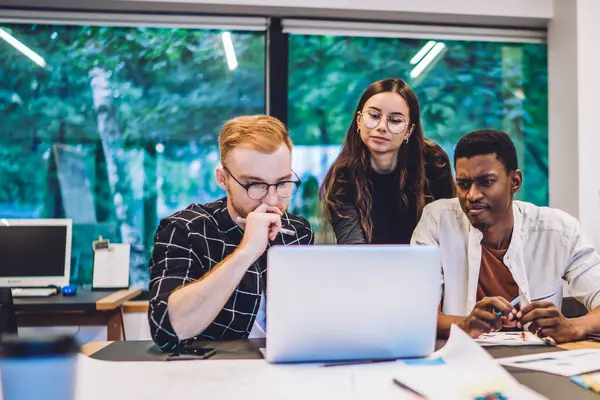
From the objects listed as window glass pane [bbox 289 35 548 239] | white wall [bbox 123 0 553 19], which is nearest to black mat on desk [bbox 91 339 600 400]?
window glass pane [bbox 289 35 548 239]

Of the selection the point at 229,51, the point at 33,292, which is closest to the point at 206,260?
the point at 33,292

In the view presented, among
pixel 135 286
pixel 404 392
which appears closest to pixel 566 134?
pixel 135 286

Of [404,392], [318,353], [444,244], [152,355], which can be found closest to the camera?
[404,392]

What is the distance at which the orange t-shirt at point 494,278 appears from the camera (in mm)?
1942

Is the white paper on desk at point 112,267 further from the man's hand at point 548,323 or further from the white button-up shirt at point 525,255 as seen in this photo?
the man's hand at point 548,323

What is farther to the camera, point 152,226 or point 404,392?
point 152,226

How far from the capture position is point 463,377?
109 centimetres

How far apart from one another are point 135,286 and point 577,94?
10.1 ft

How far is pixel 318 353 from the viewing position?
3.95 ft

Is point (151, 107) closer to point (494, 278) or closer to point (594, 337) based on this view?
point (494, 278)

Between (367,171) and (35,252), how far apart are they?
7.30 feet

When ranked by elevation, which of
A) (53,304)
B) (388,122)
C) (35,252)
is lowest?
(53,304)

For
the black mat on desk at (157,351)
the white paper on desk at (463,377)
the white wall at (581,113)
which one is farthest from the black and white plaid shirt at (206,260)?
the white wall at (581,113)

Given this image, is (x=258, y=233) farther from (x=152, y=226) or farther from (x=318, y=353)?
(x=152, y=226)
